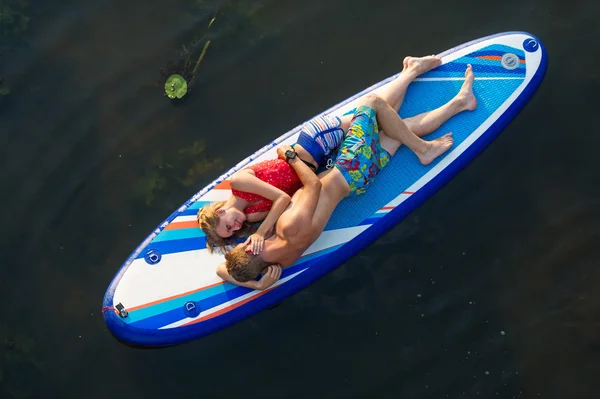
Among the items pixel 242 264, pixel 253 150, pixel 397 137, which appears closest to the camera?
pixel 242 264

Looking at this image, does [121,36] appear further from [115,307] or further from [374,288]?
[374,288]

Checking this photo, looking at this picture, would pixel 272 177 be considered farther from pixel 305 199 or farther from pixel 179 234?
pixel 179 234

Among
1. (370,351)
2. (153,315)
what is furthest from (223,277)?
(370,351)

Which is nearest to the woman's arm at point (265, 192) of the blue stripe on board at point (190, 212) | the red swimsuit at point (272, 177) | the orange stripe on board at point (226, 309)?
the red swimsuit at point (272, 177)

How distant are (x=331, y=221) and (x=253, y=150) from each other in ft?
4.65

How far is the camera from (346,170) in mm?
5887

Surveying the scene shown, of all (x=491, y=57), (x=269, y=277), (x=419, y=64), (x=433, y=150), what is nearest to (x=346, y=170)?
(x=433, y=150)

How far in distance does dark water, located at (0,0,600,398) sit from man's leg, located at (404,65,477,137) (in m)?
0.69

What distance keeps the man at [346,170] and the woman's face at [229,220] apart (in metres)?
0.19

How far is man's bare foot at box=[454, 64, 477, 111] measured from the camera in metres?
6.38

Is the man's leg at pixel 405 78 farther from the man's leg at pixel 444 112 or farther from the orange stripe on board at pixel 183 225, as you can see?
the orange stripe on board at pixel 183 225

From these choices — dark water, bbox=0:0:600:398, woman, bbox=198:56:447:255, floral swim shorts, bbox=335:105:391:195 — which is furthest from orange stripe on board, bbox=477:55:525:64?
floral swim shorts, bbox=335:105:391:195

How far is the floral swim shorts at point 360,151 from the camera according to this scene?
19.3ft

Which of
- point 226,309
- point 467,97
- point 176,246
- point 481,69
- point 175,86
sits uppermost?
point 175,86
